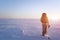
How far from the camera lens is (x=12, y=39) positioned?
271 cm

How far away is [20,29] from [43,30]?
2.81 ft

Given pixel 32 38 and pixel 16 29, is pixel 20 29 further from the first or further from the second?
pixel 32 38

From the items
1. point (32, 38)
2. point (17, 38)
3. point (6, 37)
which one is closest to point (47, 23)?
point (32, 38)

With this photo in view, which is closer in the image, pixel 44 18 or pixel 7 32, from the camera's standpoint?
pixel 44 18

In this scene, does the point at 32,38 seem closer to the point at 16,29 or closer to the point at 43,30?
the point at 43,30

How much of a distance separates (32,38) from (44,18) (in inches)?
17.5

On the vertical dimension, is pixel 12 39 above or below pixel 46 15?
below

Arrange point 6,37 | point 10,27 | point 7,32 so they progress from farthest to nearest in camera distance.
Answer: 1. point 10,27
2. point 7,32
3. point 6,37

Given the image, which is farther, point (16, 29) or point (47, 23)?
point (16, 29)

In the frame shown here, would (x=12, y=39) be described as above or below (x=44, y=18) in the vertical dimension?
below

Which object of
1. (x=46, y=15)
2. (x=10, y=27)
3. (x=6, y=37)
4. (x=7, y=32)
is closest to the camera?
(x=46, y=15)

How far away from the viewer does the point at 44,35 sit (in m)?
2.71

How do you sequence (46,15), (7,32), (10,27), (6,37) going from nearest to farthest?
(46,15) < (6,37) < (7,32) < (10,27)

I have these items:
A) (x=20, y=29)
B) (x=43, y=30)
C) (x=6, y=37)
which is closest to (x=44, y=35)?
(x=43, y=30)
